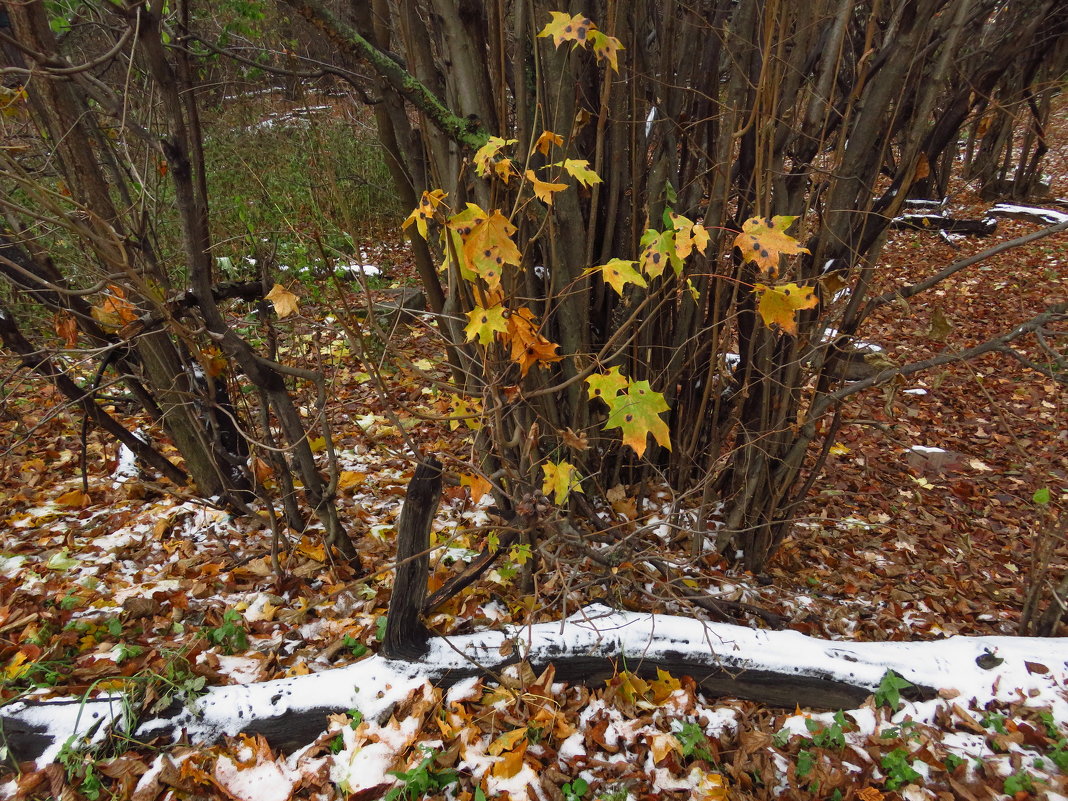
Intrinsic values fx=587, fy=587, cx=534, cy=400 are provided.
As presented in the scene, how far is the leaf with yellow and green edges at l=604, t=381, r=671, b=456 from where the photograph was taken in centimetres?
190

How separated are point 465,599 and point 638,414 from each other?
122 centimetres

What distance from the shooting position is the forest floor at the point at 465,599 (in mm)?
1881

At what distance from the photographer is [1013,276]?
6.87 metres

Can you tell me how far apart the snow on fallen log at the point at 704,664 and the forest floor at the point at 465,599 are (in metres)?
0.08

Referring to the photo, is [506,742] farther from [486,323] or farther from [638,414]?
[486,323]

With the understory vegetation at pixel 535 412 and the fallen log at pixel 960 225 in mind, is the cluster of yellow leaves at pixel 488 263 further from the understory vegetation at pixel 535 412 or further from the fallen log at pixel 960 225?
the fallen log at pixel 960 225

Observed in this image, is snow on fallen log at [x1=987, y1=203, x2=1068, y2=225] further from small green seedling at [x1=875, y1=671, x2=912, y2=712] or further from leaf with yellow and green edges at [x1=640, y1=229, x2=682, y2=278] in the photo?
leaf with yellow and green edges at [x1=640, y1=229, x2=682, y2=278]

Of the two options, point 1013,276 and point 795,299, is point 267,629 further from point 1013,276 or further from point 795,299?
point 1013,276

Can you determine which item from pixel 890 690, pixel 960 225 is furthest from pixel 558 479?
pixel 960 225

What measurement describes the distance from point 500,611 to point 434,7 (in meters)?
2.44

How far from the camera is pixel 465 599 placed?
257cm

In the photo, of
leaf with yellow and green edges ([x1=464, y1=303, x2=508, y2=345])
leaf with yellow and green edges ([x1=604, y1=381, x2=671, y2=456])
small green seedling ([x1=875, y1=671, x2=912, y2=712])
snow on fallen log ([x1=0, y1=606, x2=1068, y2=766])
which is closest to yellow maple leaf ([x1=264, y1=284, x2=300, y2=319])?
leaf with yellow and green edges ([x1=464, y1=303, x2=508, y2=345])

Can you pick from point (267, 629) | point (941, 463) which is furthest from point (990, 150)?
point (267, 629)

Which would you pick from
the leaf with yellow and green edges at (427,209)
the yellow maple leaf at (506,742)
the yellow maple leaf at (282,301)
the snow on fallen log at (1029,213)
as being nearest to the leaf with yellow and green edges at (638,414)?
the leaf with yellow and green edges at (427,209)
